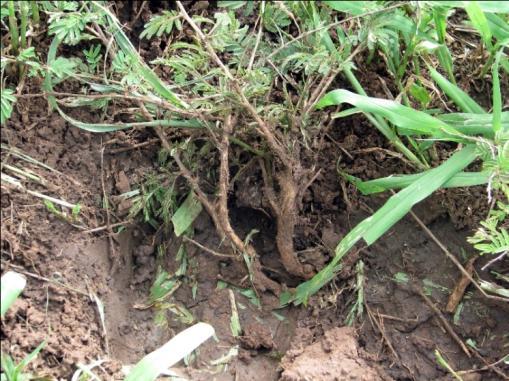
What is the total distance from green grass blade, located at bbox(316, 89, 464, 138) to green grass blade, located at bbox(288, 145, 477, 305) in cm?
7

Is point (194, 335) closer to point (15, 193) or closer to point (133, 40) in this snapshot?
point (15, 193)

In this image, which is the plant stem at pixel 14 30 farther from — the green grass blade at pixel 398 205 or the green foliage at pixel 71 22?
the green grass blade at pixel 398 205

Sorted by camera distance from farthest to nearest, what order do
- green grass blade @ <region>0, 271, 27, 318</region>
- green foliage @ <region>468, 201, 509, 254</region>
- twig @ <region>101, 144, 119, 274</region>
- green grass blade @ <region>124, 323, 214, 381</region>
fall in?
twig @ <region>101, 144, 119, 274</region> < green foliage @ <region>468, 201, 509, 254</region> < green grass blade @ <region>124, 323, 214, 381</region> < green grass blade @ <region>0, 271, 27, 318</region>

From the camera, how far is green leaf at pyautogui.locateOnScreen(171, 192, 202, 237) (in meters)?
1.67

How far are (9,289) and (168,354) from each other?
1.19 feet

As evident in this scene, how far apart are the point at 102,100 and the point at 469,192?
37.2 inches

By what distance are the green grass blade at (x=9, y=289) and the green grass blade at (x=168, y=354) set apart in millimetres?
293

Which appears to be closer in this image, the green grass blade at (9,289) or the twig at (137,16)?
the green grass blade at (9,289)

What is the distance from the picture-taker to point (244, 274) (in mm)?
1709

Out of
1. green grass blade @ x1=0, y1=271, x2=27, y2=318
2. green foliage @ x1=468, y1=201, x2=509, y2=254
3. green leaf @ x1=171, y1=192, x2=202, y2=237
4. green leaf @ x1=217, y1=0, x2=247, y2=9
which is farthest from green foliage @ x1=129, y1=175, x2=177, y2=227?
green foliage @ x1=468, y1=201, x2=509, y2=254

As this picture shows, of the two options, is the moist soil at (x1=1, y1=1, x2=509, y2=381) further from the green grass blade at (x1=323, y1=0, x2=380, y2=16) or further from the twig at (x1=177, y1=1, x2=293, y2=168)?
the green grass blade at (x1=323, y1=0, x2=380, y2=16)

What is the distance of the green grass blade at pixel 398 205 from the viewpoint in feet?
4.88

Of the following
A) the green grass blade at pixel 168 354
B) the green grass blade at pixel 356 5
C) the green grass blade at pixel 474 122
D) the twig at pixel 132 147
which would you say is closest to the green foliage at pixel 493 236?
the green grass blade at pixel 474 122

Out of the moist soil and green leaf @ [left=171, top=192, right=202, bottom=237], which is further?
green leaf @ [left=171, top=192, right=202, bottom=237]
